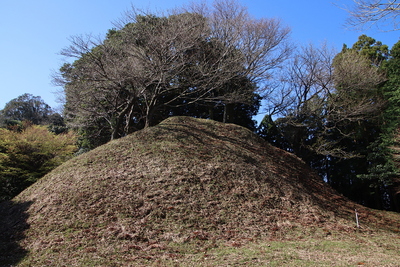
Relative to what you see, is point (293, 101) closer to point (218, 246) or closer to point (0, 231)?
point (218, 246)

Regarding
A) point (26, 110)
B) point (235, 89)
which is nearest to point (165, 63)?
point (235, 89)

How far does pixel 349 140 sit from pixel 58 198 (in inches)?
732

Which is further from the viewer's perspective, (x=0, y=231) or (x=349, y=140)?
(x=349, y=140)

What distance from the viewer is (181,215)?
23.9 feet

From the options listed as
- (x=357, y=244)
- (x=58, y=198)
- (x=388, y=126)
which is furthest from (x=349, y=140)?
(x=58, y=198)

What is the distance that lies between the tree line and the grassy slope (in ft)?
9.44

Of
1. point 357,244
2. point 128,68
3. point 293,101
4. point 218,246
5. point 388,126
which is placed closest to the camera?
point 218,246

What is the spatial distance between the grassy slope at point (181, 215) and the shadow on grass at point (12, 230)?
0.12 feet

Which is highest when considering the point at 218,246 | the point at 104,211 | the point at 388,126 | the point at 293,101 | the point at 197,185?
the point at 293,101

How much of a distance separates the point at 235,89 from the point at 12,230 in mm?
12525

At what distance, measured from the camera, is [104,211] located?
278 inches

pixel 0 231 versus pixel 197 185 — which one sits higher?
pixel 197 185

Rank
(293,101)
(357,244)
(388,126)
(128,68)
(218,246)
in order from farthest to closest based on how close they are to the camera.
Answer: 1. (293,101)
2. (388,126)
3. (128,68)
4. (357,244)
5. (218,246)

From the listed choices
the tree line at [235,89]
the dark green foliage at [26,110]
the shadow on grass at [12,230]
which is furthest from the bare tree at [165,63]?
the dark green foliage at [26,110]
